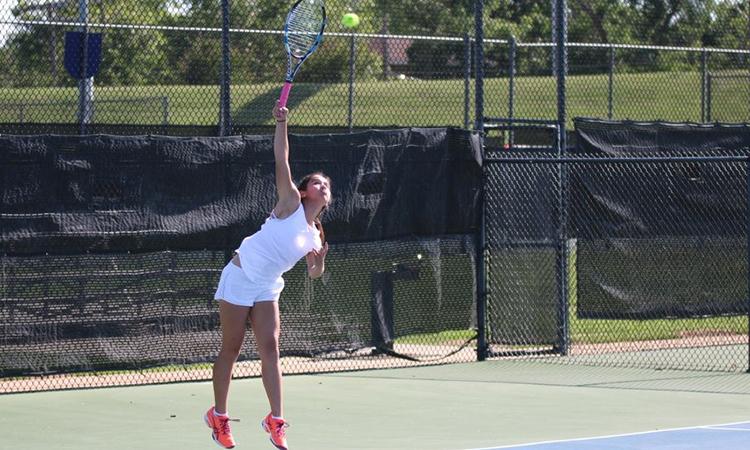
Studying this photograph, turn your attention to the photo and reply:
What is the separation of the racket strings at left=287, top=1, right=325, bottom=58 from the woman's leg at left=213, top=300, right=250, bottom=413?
162 cm

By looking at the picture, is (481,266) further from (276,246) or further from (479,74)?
(276,246)

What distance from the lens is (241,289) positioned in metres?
6.75

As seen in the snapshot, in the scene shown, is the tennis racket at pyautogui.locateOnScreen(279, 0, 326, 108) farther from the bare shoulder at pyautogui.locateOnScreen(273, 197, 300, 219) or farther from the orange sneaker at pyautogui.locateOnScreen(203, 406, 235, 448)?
the orange sneaker at pyautogui.locateOnScreen(203, 406, 235, 448)

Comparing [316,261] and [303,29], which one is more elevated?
[303,29]

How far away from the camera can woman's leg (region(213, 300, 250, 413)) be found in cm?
679

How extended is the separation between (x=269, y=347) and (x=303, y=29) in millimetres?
2063

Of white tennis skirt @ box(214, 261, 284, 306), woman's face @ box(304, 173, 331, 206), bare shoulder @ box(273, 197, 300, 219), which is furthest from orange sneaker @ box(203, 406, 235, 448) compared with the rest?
woman's face @ box(304, 173, 331, 206)

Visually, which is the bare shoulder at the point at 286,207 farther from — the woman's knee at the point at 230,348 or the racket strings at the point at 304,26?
the racket strings at the point at 304,26

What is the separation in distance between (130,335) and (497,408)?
2672mm

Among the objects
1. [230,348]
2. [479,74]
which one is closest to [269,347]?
[230,348]

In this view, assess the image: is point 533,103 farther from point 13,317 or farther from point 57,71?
point 13,317

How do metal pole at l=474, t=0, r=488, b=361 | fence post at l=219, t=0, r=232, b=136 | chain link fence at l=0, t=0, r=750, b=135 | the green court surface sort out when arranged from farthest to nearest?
metal pole at l=474, t=0, r=488, b=361 → chain link fence at l=0, t=0, r=750, b=135 → fence post at l=219, t=0, r=232, b=136 → the green court surface

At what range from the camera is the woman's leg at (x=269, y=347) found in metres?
6.65

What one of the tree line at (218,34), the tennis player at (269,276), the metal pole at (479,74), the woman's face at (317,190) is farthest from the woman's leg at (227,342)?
the metal pole at (479,74)
